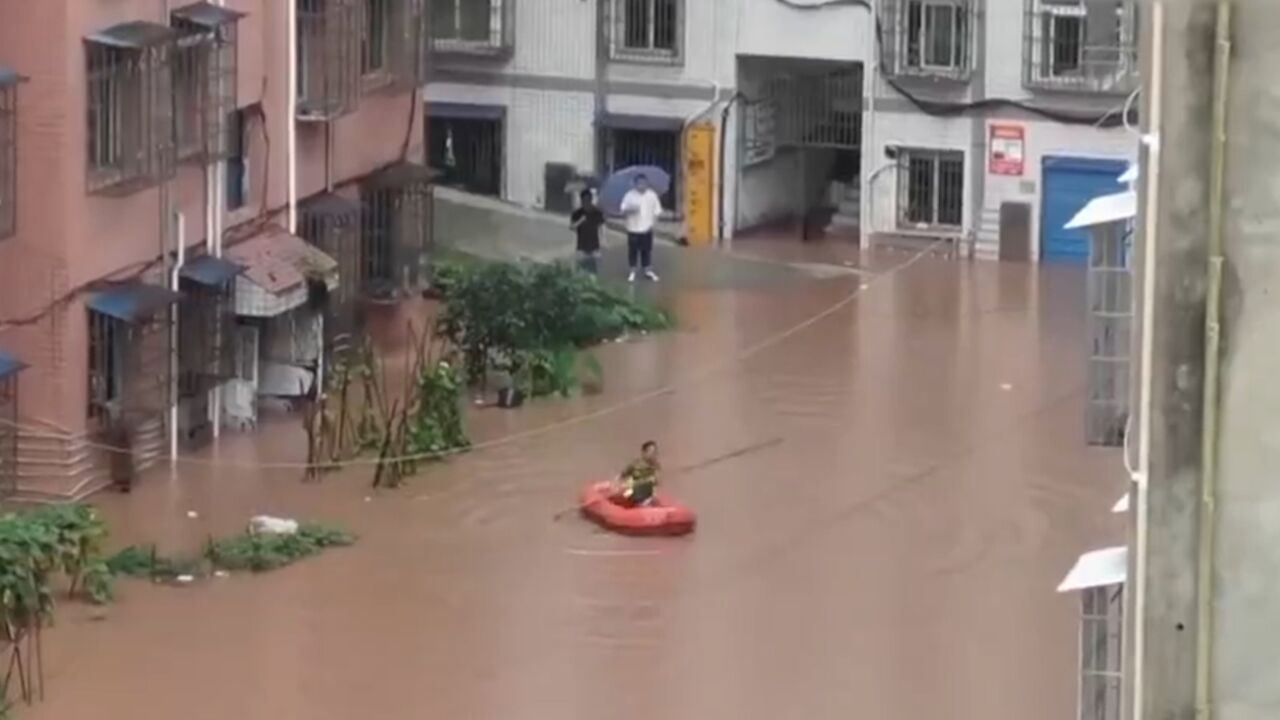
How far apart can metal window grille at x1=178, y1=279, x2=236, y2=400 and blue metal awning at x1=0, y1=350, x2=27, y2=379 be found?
220 centimetres

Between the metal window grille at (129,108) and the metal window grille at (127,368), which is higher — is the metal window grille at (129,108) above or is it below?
above

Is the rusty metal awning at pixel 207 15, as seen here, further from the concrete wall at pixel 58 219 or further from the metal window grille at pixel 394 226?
the metal window grille at pixel 394 226

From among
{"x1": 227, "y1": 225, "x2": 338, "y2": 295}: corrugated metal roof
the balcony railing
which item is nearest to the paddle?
{"x1": 227, "y1": 225, "x2": 338, "y2": 295}: corrugated metal roof

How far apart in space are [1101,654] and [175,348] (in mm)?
14929

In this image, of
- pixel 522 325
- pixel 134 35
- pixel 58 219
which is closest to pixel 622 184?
pixel 522 325

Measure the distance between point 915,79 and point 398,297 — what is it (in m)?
7.37

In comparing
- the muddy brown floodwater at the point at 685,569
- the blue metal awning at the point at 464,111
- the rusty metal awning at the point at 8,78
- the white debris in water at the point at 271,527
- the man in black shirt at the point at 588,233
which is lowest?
the muddy brown floodwater at the point at 685,569

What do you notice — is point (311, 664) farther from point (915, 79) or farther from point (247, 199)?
point (915, 79)

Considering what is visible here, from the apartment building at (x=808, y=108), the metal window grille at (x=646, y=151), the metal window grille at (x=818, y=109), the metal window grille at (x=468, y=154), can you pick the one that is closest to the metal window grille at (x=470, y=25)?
the apartment building at (x=808, y=108)

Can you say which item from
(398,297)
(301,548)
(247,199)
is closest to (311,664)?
(301,548)

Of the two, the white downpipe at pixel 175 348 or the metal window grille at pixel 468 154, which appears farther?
the metal window grille at pixel 468 154

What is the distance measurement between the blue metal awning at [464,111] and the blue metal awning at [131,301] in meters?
11.8

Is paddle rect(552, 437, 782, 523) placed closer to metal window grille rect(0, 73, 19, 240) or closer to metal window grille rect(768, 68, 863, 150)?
metal window grille rect(0, 73, 19, 240)

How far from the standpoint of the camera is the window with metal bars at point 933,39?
107 ft
